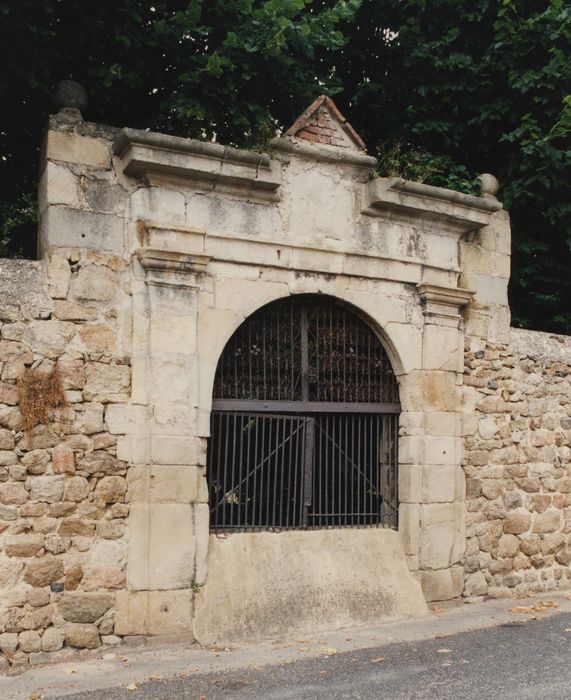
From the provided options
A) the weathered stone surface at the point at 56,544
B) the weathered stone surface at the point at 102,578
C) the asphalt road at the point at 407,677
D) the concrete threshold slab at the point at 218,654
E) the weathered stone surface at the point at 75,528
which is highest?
the weathered stone surface at the point at 75,528

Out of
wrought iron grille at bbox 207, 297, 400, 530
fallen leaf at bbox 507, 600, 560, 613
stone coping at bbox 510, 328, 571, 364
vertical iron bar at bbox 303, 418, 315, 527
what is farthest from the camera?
stone coping at bbox 510, 328, 571, 364

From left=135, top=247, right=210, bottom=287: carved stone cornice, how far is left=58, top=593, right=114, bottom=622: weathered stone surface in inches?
88.5

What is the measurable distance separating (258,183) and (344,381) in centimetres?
181

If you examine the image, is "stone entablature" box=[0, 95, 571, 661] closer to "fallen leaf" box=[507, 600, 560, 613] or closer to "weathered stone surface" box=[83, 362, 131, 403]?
"weathered stone surface" box=[83, 362, 131, 403]

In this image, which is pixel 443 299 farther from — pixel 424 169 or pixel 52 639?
pixel 52 639

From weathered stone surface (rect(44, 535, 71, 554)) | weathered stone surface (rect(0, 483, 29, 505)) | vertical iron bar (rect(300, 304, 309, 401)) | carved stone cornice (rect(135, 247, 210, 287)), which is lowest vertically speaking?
weathered stone surface (rect(44, 535, 71, 554))

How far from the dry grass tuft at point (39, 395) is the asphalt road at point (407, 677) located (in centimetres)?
177

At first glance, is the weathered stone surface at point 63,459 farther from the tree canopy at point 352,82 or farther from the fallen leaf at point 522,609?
the fallen leaf at point 522,609

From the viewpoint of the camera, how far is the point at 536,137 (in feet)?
25.9

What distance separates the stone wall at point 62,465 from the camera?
5066mm

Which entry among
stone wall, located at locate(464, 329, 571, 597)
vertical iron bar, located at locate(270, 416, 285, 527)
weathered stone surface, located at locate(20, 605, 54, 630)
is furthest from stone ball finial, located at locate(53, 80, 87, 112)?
stone wall, located at locate(464, 329, 571, 597)

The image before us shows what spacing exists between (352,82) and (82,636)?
22.8ft

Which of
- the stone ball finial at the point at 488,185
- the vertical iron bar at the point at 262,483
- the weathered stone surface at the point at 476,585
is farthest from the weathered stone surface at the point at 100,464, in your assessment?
the stone ball finial at the point at 488,185

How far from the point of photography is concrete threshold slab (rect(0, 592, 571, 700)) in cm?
470
